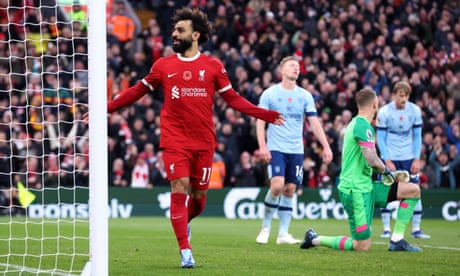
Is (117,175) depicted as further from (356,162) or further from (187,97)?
(187,97)

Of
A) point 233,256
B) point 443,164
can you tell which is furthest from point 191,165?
point 443,164

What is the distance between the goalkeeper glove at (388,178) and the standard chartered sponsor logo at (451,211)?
33.8 ft

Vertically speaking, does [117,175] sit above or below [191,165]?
below

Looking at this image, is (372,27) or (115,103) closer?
(115,103)

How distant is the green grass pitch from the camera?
9844 millimetres

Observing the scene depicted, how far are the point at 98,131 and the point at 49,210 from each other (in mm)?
14372

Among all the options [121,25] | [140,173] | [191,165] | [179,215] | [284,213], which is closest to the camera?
[179,215]

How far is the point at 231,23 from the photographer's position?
26.8m

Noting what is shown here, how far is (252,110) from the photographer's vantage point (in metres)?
10.1

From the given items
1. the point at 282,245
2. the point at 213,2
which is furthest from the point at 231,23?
the point at 282,245

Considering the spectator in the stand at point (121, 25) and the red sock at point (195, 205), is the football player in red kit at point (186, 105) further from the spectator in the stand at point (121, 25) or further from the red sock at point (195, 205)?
the spectator in the stand at point (121, 25)

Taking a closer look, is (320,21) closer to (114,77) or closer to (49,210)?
(114,77)

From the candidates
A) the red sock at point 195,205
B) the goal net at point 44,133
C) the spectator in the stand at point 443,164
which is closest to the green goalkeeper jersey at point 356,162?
the red sock at point 195,205

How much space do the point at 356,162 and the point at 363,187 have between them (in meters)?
0.32
